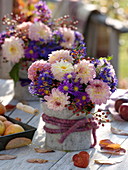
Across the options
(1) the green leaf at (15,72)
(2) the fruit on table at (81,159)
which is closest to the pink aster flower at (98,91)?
(2) the fruit on table at (81,159)

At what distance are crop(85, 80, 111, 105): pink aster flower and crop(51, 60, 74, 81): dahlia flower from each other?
0.35 ft

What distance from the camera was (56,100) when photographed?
166cm

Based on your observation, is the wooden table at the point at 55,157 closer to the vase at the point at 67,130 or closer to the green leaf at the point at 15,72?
the vase at the point at 67,130

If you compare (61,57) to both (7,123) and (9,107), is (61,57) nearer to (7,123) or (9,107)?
(7,123)

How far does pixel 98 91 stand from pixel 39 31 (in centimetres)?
84

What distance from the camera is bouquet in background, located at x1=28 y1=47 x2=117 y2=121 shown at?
165 centimetres

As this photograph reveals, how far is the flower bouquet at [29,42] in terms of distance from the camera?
2.36 metres

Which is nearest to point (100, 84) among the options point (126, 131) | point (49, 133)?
point (49, 133)

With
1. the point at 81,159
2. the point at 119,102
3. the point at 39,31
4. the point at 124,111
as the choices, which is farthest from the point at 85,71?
the point at 39,31

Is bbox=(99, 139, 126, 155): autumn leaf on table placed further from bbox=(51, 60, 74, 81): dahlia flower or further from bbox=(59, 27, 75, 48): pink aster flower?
bbox=(59, 27, 75, 48): pink aster flower

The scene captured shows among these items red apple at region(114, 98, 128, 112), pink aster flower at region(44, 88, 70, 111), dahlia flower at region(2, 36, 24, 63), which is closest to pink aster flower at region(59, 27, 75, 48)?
dahlia flower at region(2, 36, 24, 63)

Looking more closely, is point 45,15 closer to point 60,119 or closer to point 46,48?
point 46,48

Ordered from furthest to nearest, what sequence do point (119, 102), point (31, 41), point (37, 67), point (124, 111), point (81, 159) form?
point (31, 41) → point (119, 102) → point (124, 111) → point (37, 67) → point (81, 159)

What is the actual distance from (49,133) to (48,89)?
22cm
